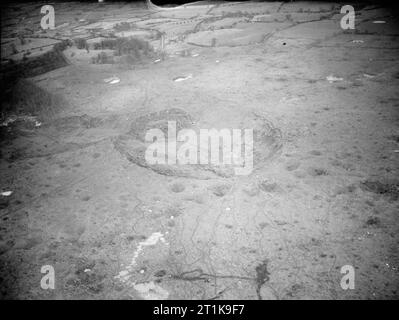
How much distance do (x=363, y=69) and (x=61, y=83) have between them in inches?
169

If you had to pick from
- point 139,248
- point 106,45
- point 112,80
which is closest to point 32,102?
point 112,80

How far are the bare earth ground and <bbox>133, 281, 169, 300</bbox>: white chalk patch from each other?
0.01m

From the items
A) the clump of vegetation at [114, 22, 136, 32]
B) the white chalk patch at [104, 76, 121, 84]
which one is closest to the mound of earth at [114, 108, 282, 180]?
the white chalk patch at [104, 76, 121, 84]

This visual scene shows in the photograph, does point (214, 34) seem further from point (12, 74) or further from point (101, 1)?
point (101, 1)

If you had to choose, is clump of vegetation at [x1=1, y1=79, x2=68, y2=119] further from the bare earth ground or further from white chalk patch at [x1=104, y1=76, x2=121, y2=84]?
white chalk patch at [x1=104, y1=76, x2=121, y2=84]

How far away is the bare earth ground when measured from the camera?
165cm

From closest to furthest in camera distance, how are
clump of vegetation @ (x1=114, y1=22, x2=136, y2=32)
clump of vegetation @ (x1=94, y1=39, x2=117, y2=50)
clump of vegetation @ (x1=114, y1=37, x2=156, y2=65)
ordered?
clump of vegetation @ (x1=114, y1=37, x2=156, y2=65), clump of vegetation @ (x1=94, y1=39, x2=117, y2=50), clump of vegetation @ (x1=114, y1=22, x2=136, y2=32)

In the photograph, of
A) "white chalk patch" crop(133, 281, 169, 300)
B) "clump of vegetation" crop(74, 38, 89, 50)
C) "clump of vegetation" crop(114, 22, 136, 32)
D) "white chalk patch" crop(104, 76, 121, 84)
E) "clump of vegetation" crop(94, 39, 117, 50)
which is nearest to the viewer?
"white chalk patch" crop(133, 281, 169, 300)

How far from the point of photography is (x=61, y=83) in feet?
14.7

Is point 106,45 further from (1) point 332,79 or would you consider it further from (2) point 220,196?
(2) point 220,196

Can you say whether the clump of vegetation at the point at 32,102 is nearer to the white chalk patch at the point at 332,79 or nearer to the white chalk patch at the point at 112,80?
the white chalk patch at the point at 112,80

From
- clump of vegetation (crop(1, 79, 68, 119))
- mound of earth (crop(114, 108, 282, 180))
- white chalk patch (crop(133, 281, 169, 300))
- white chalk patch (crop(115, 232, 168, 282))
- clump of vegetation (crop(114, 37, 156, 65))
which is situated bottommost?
white chalk patch (crop(133, 281, 169, 300))

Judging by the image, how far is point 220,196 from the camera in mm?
2176

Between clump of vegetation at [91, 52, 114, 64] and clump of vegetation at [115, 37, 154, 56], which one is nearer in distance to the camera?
clump of vegetation at [91, 52, 114, 64]
